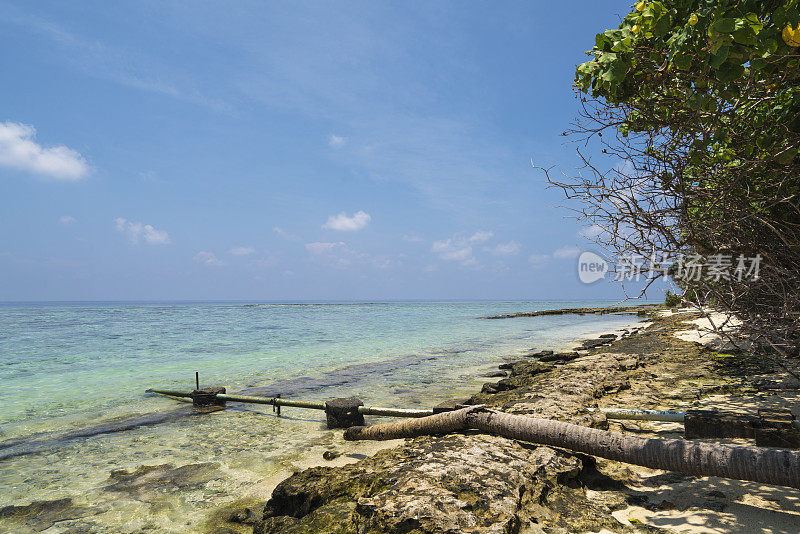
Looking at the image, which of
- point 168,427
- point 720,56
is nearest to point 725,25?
point 720,56

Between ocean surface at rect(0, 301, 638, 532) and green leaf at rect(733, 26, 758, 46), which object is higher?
green leaf at rect(733, 26, 758, 46)

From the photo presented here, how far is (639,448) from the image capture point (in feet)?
14.0

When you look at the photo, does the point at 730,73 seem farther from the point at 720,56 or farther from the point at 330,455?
the point at 330,455

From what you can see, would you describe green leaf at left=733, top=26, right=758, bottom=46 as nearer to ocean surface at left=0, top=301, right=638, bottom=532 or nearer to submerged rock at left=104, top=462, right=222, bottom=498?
ocean surface at left=0, top=301, right=638, bottom=532

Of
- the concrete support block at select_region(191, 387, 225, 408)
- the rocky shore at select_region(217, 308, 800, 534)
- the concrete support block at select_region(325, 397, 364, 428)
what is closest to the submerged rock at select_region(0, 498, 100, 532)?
the rocky shore at select_region(217, 308, 800, 534)

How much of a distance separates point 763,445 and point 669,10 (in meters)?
4.77

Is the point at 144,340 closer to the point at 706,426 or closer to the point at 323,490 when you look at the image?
the point at 323,490

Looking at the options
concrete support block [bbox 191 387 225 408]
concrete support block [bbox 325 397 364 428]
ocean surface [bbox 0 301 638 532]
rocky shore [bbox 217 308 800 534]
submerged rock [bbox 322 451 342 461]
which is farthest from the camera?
concrete support block [bbox 191 387 225 408]

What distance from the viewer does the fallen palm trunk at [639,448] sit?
3615 mm

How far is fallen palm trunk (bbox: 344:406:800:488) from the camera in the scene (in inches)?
142

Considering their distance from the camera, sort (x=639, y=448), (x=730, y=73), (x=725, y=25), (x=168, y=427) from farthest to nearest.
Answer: (x=168, y=427)
(x=639, y=448)
(x=730, y=73)
(x=725, y=25)

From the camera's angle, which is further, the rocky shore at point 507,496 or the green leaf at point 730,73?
the rocky shore at point 507,496

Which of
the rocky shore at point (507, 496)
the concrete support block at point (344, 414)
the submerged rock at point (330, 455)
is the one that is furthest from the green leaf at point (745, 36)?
the concrete support block at point (344, 414)

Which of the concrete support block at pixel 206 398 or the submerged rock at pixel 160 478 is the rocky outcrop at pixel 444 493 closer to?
the submerged rock at pixel 160 478
